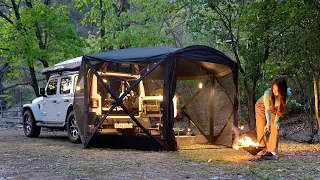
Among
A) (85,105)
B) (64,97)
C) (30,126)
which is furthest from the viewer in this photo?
(30,126)

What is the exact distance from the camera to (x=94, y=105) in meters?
9.77

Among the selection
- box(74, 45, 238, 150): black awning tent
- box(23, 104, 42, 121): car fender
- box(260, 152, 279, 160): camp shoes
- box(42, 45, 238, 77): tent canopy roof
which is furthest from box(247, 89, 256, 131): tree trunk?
box(23, 104, 42, 121): car fender

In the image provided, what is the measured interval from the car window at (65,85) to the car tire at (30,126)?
1.95m

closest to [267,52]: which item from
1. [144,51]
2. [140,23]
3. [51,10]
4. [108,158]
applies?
[144,51]

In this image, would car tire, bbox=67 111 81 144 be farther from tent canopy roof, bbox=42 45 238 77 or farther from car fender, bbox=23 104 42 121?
tent canopy roof, bbox=42 45 238 77

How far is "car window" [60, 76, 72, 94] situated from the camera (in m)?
11.6

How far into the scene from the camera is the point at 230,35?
40.3 feet

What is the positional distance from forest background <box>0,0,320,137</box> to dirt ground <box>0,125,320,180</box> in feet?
8.79

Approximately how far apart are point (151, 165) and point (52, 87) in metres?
6.62

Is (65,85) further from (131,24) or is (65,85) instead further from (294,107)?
(294,107)

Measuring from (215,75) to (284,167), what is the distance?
488 centimetres

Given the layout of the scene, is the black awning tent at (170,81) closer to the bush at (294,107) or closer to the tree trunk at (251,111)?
the tree trunk at (251,111)

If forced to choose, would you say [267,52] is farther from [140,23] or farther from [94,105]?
[140,23]

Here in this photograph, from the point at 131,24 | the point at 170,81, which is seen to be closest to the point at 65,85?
the point at 170,81
